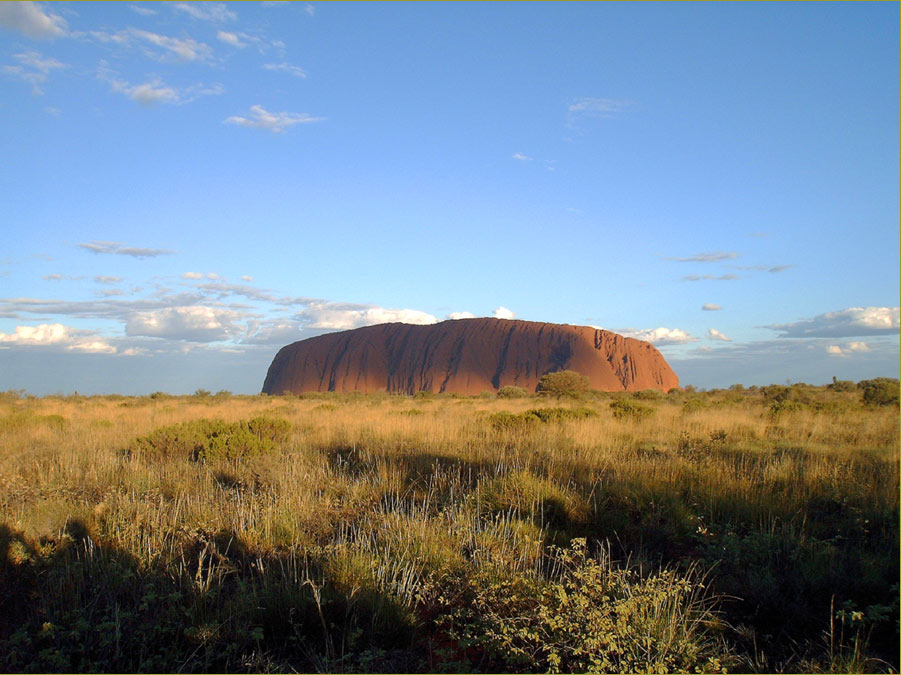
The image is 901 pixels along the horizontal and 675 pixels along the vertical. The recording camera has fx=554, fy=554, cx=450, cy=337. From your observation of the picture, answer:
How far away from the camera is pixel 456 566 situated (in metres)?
3.92

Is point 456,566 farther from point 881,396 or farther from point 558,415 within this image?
point 881,396

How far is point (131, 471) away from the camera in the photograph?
23.1 feet

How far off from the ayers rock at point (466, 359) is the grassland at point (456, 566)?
6363 cm

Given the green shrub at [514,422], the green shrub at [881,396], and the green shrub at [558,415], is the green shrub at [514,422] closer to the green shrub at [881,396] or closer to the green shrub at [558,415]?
the green shrub at [558,415]

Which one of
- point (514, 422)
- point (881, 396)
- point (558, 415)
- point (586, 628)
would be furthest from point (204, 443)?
point (881, 396)

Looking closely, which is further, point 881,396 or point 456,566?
point 881,396

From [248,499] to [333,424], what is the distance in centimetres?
778

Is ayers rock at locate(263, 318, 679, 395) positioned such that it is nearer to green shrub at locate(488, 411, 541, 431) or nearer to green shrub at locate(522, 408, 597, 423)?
green shrub at locate(522, 408, 597, 423)

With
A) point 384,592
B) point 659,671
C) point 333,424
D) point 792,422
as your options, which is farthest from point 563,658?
point 792,422

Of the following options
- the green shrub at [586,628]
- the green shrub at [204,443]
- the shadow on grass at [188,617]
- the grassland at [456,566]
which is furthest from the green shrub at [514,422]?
the green shrub at [586,628]

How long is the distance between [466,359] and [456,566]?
72312 millimetres

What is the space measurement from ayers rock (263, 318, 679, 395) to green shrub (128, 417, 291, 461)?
6051 cm

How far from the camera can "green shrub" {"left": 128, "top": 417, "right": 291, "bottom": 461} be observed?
8.31m

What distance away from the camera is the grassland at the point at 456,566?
9.73 feet
